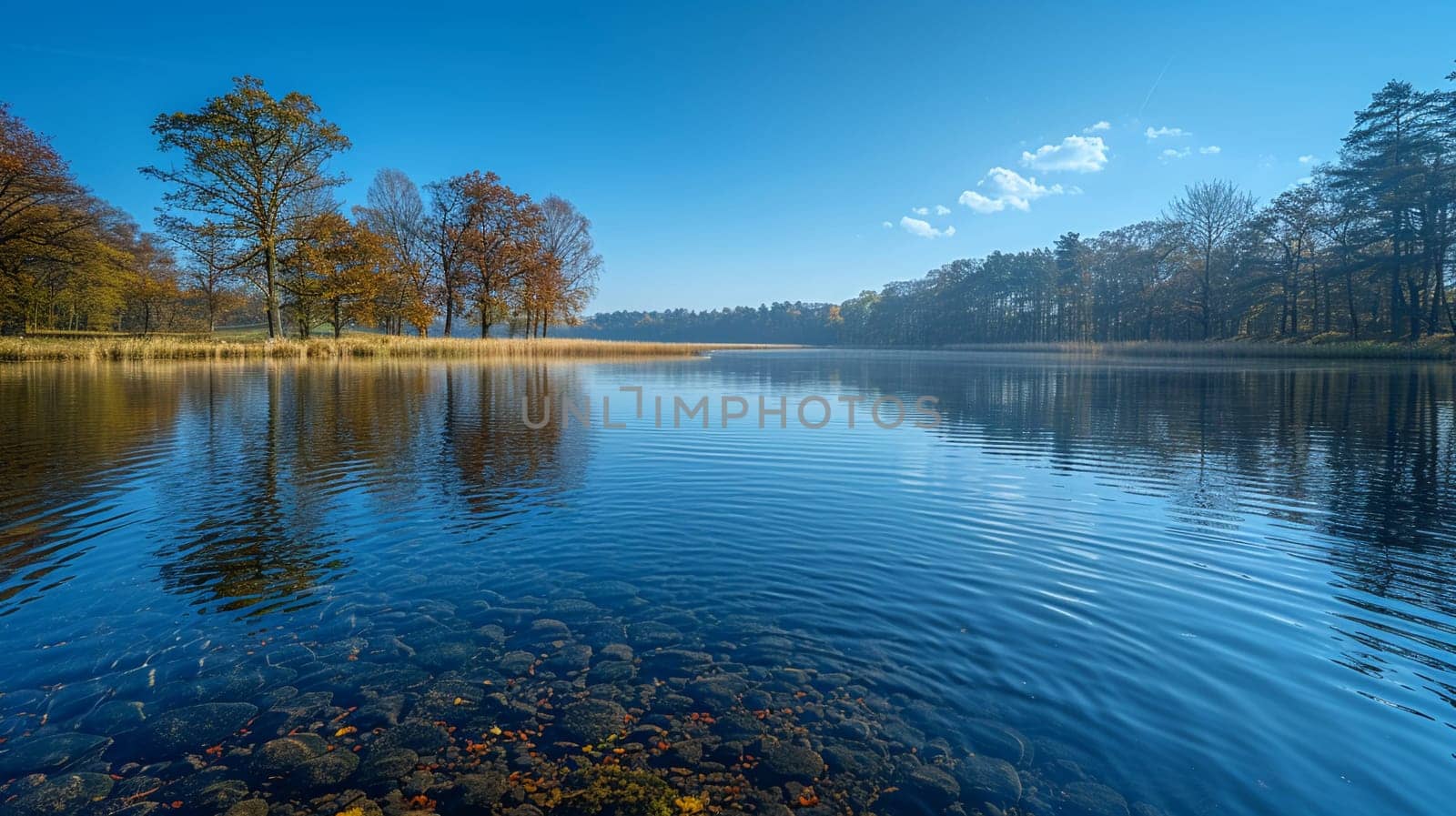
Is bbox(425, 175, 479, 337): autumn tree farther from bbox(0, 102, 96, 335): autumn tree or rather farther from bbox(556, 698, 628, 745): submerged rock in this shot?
bbox(556, 698, 628, 745): submerged rock

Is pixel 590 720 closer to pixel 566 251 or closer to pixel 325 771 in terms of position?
pixel 325 771

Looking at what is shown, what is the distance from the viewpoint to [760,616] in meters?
5.27

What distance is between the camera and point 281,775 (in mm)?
3219

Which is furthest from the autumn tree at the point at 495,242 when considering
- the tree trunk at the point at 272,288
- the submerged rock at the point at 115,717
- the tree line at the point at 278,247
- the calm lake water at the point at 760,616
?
the submerged rock at the point at 115,717

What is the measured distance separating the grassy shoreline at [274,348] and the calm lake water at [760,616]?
2816 cm

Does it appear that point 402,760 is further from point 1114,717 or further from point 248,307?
point 248,307

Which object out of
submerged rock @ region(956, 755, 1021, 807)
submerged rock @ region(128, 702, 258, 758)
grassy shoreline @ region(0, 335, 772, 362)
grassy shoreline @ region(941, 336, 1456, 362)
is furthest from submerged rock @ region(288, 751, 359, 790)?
grassy shoreline @ region(941, 336, 1456, 362)

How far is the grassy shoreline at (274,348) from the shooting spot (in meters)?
31.3

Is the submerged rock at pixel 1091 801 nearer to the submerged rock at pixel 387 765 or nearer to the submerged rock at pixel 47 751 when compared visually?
the submerged rock at pixel 387 765

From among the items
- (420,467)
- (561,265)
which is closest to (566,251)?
(561,265)

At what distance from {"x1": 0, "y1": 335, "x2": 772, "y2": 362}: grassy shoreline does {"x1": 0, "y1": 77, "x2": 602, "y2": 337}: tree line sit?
8.46 feet

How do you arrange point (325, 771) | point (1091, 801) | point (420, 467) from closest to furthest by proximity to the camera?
point (1091, 801)
point (325, 771)
point (420, 467)

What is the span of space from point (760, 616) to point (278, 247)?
43.3 metres

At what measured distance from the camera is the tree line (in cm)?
3375
